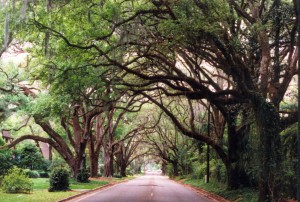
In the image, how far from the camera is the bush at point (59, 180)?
22250mm

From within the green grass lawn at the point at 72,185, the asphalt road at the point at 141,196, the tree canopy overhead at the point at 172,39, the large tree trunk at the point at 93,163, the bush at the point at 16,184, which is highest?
the tree canopy overhead at the point at 172,39

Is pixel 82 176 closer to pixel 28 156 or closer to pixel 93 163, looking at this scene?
pixel 93 163

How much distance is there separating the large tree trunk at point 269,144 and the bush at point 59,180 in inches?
464

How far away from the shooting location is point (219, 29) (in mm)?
14531

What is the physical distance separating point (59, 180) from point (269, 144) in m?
12.4

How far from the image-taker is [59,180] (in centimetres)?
2248

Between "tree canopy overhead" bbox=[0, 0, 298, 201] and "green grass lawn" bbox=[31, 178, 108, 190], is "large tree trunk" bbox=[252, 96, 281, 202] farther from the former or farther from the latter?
"green grass lawn" bbox=[31, 178, 108, 190]

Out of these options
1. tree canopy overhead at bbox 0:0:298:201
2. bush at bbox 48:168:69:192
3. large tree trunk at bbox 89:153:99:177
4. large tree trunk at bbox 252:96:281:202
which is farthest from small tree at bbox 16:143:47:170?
large tree trunk at bbox 252:96:281:202

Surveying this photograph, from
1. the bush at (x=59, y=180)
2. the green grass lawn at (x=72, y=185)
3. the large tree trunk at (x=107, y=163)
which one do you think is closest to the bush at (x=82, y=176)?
the green grass lawn at (x=72, y=185)

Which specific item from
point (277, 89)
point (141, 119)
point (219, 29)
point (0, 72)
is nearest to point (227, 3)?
point (219, 29)

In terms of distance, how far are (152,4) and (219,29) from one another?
3.12 m

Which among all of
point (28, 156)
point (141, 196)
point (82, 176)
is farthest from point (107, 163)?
point (141, 196)

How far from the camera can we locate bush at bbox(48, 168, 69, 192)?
22.2 metres

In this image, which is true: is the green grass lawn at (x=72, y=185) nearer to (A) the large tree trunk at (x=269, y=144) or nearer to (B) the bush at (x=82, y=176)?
(B) the bush at (x=82, y=176)
